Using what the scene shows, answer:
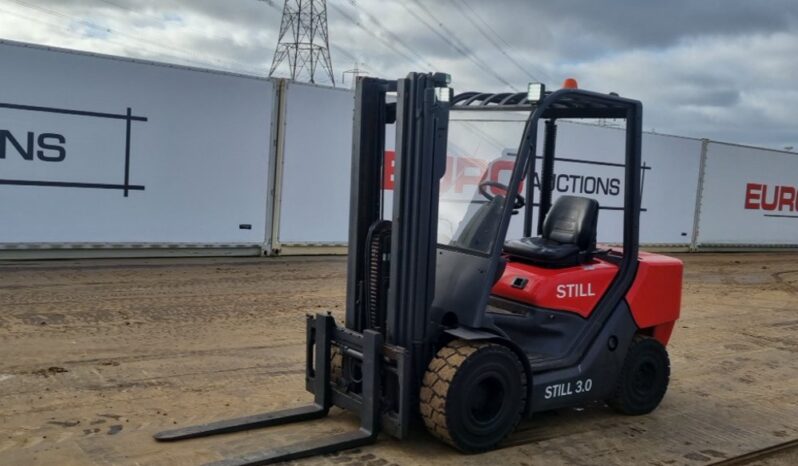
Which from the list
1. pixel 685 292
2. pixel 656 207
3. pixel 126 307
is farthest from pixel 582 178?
pixel 126 307

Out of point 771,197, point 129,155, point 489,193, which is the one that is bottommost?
point 489,193

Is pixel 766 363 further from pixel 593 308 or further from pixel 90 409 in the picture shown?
pixel 90 409

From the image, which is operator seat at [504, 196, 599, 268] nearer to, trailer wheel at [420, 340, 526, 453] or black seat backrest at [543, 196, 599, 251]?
black seat backrest at [543, 196, 599, 251]

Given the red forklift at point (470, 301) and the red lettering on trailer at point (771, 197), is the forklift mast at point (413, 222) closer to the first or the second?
the red forklift at point (470, 301)

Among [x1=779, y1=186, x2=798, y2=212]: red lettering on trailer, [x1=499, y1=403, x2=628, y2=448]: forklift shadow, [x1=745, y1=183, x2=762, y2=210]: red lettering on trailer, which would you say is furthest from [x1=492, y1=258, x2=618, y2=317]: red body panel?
[x1=779, y1=186, x2=798, y2=212]: red lettering on trailer

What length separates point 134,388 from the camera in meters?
5.27

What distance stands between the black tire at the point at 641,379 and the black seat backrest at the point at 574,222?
78 centimetres

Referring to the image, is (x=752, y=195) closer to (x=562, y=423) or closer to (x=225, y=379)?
(x=562, y=423)

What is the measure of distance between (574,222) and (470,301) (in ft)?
3.91

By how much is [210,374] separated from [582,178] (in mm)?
12103

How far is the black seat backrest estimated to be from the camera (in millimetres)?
5045

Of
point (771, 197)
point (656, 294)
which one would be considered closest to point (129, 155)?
point (656, 294)

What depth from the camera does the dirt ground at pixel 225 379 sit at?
4.27 m

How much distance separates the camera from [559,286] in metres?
4.81
